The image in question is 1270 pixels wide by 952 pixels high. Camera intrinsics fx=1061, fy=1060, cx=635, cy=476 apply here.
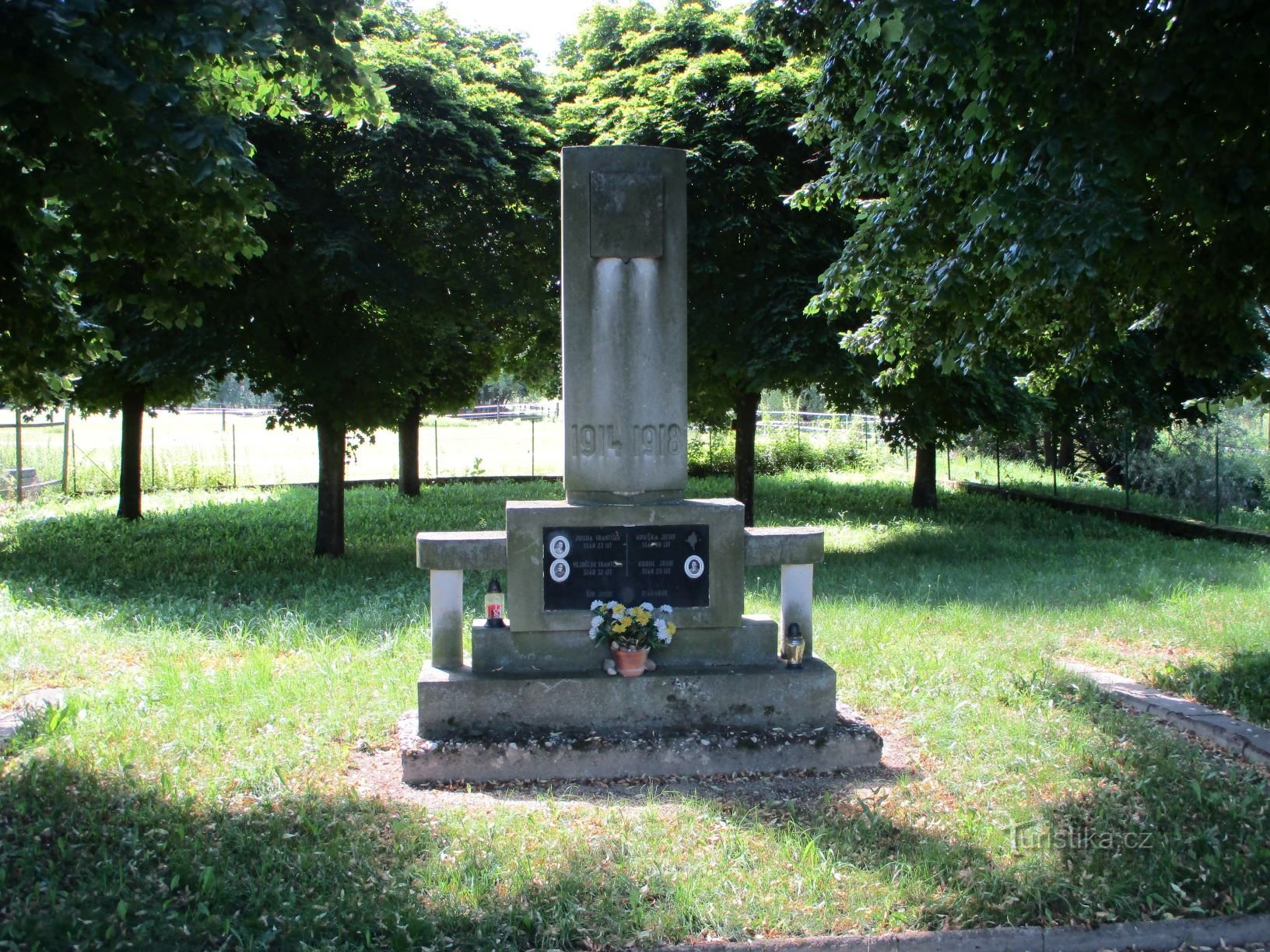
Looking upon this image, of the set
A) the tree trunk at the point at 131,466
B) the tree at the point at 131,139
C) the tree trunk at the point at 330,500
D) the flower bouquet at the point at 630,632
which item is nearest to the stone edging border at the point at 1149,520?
the flower bouquet at the point at 630,632

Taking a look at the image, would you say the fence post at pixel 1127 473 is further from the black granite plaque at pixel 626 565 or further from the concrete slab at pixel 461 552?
the concrete slab at pixel 461 552

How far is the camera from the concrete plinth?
6.03 metres

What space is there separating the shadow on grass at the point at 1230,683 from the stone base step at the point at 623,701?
2915 mm

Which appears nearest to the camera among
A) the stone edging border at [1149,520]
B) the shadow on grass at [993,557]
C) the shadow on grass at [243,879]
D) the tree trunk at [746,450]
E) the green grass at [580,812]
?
the shadow on grass at [243,879]

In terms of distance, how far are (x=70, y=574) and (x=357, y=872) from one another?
10.6 m

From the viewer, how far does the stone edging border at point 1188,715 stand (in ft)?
21.0

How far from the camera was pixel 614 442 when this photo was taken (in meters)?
6.66

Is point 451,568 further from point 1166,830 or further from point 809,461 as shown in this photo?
point 809,461

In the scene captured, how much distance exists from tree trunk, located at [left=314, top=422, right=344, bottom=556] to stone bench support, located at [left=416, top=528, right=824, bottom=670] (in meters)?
8.73

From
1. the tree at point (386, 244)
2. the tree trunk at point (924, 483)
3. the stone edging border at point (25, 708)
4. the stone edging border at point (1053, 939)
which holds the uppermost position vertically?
the tree at point (386, 244)

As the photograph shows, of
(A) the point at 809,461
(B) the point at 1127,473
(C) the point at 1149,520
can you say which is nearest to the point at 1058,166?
(C) the point at 1149,520

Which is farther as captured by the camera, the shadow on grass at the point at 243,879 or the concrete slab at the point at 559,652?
the concrete slab at the point at 559,652

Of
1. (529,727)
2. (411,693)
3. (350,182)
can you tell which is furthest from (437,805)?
(350,182)

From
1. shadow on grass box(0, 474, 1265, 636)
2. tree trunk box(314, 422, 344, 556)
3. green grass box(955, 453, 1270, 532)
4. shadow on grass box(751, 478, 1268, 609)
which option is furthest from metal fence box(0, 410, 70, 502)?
green grass box(955, 453, 1270, 532)
